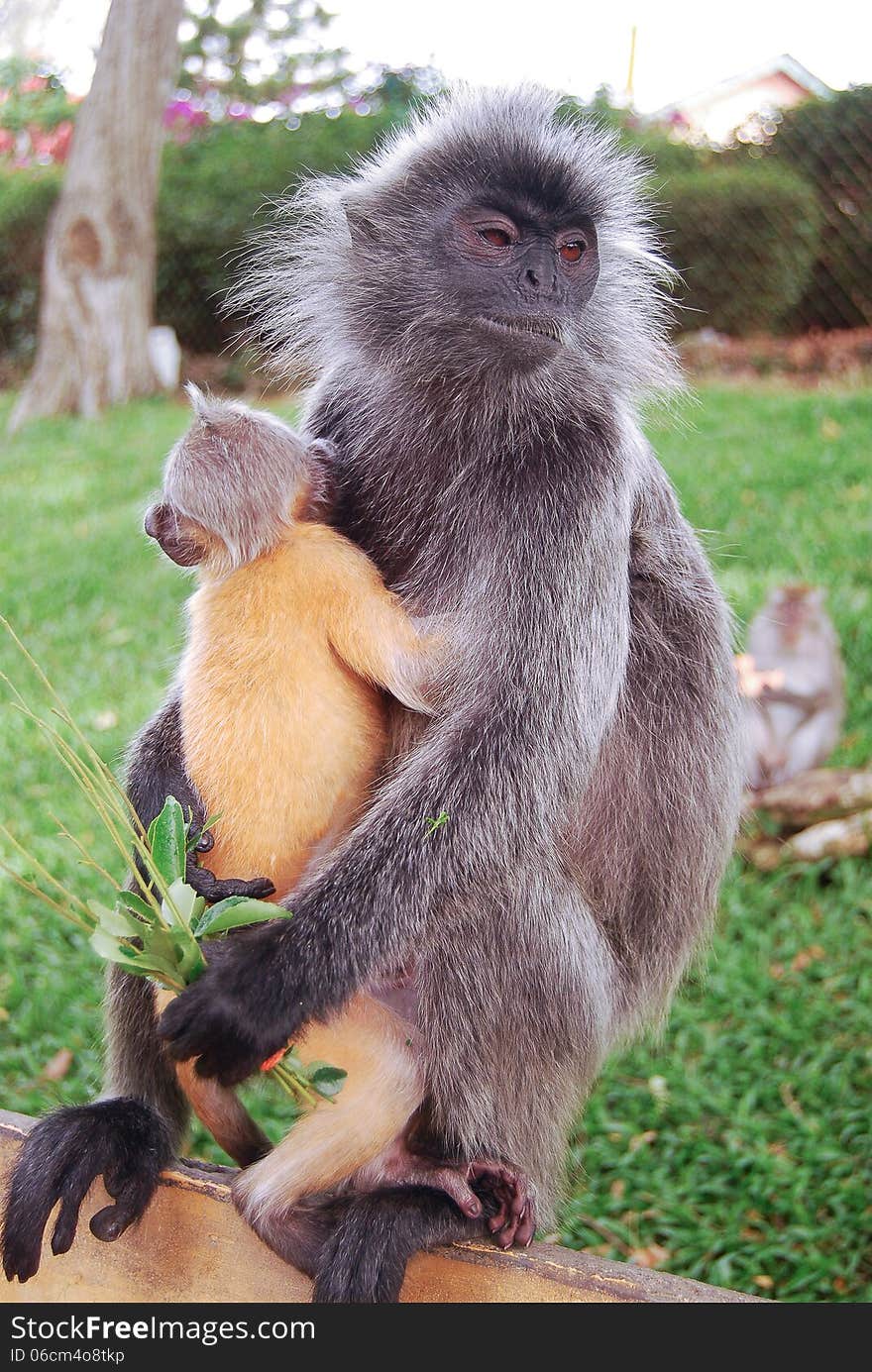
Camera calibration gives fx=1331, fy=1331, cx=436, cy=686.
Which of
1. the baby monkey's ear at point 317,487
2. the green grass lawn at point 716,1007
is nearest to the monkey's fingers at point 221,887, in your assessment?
the baby monkey's ear at point 317,487

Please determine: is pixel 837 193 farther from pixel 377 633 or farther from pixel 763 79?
pixel 377 633

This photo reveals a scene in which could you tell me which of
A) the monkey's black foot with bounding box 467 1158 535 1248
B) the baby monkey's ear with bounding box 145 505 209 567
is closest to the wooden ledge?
the monkey's black foot with bounding box 467 1158 535 1248

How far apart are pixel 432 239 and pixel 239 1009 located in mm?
1427

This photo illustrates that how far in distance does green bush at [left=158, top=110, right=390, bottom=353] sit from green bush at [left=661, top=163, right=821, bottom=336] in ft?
8.71

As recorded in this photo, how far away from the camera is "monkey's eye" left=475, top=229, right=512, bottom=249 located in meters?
2.36

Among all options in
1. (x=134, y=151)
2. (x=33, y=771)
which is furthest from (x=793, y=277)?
(x=33, y=771)

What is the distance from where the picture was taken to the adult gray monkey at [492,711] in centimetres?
216

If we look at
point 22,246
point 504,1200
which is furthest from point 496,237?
point 22,246

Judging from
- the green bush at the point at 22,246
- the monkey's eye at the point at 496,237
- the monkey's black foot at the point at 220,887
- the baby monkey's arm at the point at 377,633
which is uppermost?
the monkey's eye at the point at 496,237

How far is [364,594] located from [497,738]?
0.33m

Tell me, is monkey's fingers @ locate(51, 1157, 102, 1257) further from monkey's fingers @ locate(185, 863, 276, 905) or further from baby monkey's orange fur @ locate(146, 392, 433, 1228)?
monkey's fingers @ locate(185, 863, 276, 905)

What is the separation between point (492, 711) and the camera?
2.22m

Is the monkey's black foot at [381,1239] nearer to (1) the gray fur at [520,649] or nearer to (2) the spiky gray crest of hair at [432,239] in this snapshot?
(1) the gray fur at [520,649]
